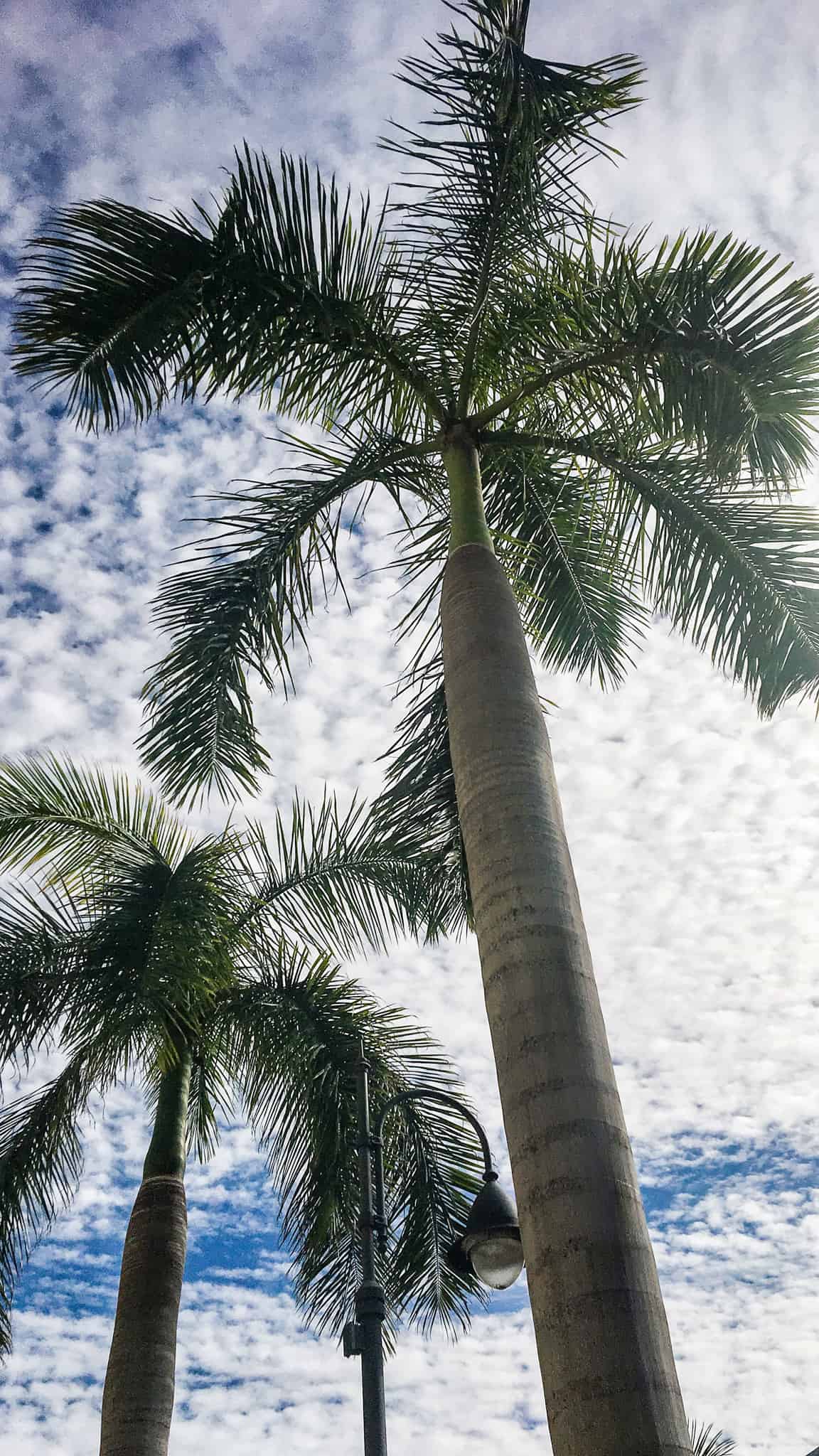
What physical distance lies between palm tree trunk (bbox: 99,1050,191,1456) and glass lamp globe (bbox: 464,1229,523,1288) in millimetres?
4604

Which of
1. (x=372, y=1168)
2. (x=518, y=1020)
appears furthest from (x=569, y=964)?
(x=372, y=1168)

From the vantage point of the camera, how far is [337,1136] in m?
9.92

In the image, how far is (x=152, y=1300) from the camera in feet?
31.2

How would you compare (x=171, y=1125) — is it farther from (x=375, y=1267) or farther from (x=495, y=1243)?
(x=495, y=1243)

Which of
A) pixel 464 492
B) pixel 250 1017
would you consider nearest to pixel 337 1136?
pixel 250 1017

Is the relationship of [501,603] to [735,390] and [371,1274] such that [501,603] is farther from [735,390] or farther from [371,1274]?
[371,1274]

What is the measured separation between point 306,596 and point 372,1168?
4.13 meters

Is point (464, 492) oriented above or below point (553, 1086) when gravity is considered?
above

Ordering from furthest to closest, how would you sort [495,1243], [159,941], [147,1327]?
1. [147,1327]
2. [159,941]
3. [495,1243]

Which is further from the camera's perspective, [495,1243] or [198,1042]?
[198,1042]

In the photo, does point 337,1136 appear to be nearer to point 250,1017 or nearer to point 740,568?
point 250,1017

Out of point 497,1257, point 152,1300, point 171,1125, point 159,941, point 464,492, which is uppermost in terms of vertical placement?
point 464,492

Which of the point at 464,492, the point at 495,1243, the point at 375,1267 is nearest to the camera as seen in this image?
the point at 495,1243

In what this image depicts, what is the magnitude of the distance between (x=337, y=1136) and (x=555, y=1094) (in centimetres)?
624
